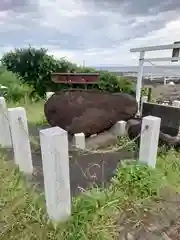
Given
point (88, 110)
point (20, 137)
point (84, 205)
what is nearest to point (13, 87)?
point (88, 110)

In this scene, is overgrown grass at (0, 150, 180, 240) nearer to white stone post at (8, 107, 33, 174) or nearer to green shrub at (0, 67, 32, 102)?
white stone post at (8, 107, 33, 174)

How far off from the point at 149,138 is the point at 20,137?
181cm

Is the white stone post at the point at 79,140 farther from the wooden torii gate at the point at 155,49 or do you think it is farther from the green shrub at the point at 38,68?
the green shrub at the point at 38,68

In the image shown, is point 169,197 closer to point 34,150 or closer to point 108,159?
point 108,159

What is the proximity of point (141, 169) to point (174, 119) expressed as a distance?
81.1 inches

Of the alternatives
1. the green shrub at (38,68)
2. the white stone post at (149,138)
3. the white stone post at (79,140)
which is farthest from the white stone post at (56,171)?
the green shrub at (38,68)

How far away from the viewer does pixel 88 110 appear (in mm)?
5008

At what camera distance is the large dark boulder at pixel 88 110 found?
4.85m

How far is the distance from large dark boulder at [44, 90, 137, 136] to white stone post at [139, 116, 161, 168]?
1750 millimetres

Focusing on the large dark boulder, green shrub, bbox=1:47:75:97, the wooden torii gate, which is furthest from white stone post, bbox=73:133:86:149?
green shrub, bbox=1:47:75:97

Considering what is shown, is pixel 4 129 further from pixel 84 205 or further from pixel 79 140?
pixel 84 205

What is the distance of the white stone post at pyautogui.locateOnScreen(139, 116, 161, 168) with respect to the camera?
124 inches

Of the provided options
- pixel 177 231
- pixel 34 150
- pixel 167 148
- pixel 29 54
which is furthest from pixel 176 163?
pixel 29 54

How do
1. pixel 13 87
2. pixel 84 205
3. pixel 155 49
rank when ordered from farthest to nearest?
pixel 13 87, pixel 155 49, pixel 84 205
